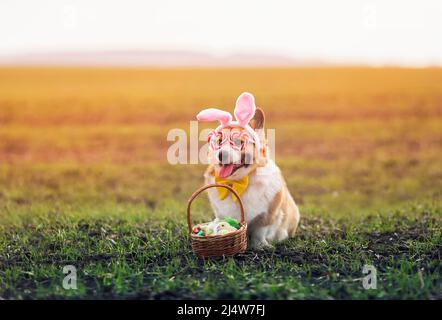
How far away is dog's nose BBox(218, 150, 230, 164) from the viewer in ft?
17.8

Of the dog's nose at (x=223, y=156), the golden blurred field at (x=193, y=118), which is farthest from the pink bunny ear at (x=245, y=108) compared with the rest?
the golden blurred field at (x=193, y=118)

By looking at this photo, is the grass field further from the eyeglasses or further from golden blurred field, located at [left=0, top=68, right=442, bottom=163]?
the eyeglasses

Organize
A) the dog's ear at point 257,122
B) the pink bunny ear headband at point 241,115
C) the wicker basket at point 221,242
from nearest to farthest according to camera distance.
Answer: the wicker basket at point 221,242
the pink bunny ear headband at point 241,115
the dog's ear at point 257,122

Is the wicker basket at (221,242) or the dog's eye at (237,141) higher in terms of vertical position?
the dog's eye at (237,141)

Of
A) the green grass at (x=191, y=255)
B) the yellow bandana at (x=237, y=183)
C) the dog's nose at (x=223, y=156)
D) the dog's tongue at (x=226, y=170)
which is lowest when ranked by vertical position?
the green grass at (x=191, y=255)

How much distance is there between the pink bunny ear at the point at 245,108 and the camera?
18.4 feet

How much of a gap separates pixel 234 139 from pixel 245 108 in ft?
1.09

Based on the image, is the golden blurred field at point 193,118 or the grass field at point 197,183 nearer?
the grass field at point 197,183

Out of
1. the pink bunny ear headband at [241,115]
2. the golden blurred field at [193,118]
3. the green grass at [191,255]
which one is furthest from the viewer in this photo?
the golden blurred field at [193,118]

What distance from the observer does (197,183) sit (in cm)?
1133

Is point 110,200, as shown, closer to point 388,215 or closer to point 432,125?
point 388,215

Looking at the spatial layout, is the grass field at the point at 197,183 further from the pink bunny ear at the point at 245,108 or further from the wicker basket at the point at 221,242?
the pink bunny ear at the point at 245,108
